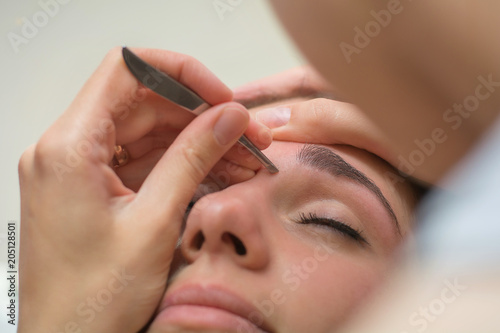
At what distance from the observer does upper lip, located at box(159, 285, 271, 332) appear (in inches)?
24.0

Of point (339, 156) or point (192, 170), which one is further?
point (339, 156)

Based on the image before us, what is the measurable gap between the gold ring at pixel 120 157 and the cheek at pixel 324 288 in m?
0.33

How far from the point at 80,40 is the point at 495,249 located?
1.21 m

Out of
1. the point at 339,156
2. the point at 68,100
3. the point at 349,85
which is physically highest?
the point at 349,85

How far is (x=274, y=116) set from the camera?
884 mm

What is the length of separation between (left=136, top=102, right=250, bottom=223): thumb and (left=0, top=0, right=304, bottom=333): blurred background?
30.9 inches

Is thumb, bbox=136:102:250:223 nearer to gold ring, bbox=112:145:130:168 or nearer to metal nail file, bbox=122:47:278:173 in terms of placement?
metal nail file, bbox=122:47:278:173

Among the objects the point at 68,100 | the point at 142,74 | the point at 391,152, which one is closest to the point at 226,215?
the point at 142,74

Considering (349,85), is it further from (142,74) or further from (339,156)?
(142,74)

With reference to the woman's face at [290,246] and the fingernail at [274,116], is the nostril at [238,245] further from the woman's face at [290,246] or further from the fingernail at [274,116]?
the fingernail at [274,116]

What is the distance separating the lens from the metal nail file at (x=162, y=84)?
A: 0.63 m

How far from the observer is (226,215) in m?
0.64

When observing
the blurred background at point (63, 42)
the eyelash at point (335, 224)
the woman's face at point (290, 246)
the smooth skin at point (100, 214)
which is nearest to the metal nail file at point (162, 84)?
the smooth skin at point (100, 214)

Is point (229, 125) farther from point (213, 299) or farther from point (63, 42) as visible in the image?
point (63, 42)
